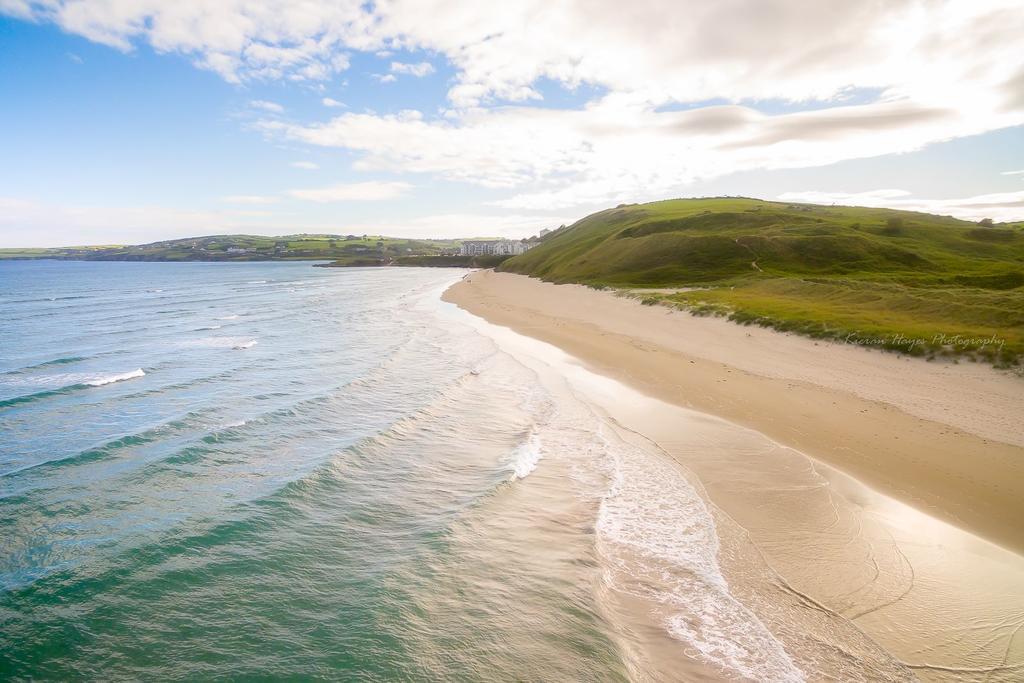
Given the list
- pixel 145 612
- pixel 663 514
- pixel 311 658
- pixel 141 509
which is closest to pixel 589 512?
pixel 663 514

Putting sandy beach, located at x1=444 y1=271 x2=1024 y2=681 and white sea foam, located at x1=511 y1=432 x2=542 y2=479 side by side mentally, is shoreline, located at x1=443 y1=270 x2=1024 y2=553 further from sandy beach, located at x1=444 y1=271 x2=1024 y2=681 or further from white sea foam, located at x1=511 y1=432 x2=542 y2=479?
white sea foam, located at x1=511 y1=432 x2=542 y2=479

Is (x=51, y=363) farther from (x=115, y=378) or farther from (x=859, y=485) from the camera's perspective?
(x=859, y=485)

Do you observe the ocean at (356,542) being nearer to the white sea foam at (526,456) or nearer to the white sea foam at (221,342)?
the white sea foam at (526,456)

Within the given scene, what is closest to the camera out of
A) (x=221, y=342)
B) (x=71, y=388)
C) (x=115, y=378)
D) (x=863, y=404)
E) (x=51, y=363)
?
(x=863, y=404)

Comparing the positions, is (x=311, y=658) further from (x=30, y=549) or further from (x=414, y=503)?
(x=30, y=549)

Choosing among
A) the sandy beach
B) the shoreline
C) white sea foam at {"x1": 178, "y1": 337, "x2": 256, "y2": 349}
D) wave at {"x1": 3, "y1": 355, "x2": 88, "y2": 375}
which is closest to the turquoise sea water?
wave at {"x1": 3, "y1": 355, "x2": 88, "y2": 375}

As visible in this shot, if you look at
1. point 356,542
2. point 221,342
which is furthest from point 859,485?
point 221,342
